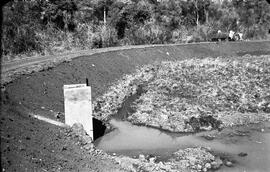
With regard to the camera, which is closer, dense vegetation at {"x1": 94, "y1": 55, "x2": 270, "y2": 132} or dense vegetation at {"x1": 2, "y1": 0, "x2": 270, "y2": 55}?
dense vegetation at {"x1": 94, "y1": 55, "x2": 270, "y2": 132}

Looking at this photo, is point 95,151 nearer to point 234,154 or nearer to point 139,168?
point 139,168

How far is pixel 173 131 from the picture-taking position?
38.4ft

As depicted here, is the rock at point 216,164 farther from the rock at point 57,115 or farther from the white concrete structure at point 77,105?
the rock at point 57,115

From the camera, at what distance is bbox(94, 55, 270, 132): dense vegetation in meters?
12.6

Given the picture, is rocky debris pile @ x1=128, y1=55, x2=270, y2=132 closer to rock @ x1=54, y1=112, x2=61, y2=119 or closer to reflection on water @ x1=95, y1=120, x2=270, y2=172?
reflection on water @ x1=95, y1=120, x2=270, y2=172

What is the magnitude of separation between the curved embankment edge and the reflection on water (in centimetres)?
204

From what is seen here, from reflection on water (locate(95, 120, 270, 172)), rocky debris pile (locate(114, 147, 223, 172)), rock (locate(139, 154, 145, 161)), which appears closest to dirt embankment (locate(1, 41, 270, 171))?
rocky debris pile (locate(114, 147, 223, 172))

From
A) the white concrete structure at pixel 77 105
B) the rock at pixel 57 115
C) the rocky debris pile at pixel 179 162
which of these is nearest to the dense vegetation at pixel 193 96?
the rock at pixel 57 115

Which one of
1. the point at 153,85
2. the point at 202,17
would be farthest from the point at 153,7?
the point at 153,85

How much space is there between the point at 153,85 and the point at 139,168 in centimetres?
950

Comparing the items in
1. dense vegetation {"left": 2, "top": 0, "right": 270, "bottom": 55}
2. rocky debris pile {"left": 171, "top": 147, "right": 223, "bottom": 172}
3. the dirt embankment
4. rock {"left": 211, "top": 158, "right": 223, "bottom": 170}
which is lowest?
rock {"left": 211, "top": 158, "right": 223, "bottom": 170}

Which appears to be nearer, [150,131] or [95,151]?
[95,151]

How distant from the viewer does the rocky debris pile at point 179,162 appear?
8.42 meters

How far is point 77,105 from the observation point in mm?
9984
